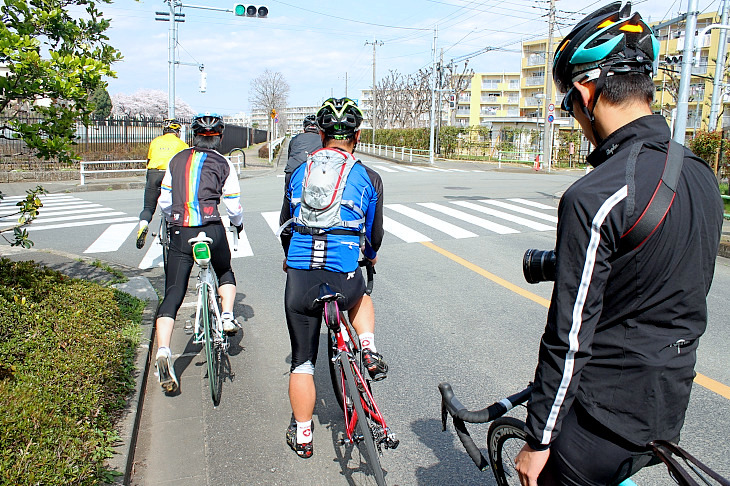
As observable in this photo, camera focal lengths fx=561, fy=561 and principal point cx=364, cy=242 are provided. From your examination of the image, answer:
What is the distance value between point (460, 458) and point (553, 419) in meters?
1.92

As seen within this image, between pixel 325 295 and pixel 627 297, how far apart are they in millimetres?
1687

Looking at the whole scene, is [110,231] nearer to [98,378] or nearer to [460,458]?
[98,378]

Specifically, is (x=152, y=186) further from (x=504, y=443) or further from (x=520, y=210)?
(x=520, y=210)

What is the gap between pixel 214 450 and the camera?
346cm

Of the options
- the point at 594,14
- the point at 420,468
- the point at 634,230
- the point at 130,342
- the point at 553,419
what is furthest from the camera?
the point at 130,342

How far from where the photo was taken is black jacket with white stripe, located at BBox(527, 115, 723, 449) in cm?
148

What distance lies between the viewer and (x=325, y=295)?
9.66 ft

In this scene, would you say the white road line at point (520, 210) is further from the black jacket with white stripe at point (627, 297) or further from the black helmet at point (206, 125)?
the black jacket with white stripe at point (627, 297)

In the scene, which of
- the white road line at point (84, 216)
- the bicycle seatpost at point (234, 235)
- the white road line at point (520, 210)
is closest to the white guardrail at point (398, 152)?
the white road line at point (520, 210)

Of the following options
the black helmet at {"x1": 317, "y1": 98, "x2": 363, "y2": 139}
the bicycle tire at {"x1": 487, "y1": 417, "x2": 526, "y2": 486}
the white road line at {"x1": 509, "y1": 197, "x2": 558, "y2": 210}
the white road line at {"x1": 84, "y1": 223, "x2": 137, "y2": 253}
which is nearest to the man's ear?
the bicycle tire at {"x1": 487, "y1": 417, "x2": 526, "y2": 486}

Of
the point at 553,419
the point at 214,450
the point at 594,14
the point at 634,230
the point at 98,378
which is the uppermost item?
the point at 594,14

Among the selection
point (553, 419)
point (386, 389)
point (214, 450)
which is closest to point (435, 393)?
point (386, 389)

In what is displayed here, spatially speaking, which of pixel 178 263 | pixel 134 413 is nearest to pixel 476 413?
pixel 134 413

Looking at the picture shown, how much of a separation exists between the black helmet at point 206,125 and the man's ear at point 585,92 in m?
3.39
